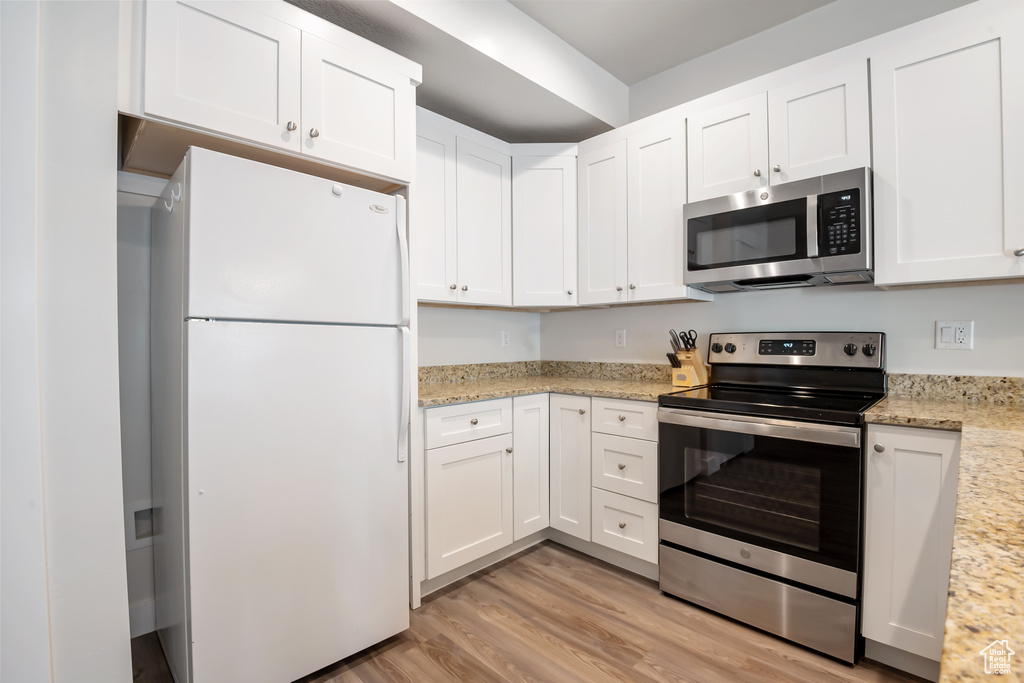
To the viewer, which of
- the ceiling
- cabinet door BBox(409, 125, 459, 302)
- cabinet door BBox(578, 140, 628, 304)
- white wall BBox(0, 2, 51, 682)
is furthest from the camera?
cabinet door BBox(578, 140, 628, 304)

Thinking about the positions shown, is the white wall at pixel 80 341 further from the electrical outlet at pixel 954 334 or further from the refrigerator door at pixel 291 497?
the electrical outlet at pixel 954 334

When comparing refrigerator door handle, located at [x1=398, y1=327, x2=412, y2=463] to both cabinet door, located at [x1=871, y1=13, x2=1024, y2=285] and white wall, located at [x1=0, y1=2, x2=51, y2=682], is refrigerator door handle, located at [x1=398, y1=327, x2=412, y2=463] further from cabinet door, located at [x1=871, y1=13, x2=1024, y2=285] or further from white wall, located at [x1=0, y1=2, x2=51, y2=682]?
cabinet door, located at [x1=871, y1=13, x2=1024, y2=285]

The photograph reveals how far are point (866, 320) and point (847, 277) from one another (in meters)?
0.28

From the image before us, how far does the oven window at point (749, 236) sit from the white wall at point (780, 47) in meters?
0.90

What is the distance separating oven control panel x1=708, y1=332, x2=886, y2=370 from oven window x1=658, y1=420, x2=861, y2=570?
1.87 ft

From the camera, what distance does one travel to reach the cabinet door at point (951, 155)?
1596 millimetres

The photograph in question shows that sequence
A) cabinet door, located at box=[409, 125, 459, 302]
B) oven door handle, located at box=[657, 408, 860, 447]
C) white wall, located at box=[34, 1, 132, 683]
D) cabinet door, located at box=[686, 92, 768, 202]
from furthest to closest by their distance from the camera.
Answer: cabinet door, located at box=[409, 125, 459, 302] < cabinet door, located at box=[686, 92, 768, 202] < oven door handle, located at box=[657, 408, 860, 447] < white wall, located at box=[34, 1, 132, 683]

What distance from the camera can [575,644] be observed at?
185 centimetres

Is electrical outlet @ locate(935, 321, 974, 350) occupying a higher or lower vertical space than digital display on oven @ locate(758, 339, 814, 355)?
higher

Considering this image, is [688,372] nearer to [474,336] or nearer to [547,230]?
[547,230]

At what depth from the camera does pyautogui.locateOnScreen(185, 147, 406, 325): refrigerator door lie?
4.65ft

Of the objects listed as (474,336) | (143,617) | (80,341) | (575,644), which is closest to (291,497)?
(80,341)

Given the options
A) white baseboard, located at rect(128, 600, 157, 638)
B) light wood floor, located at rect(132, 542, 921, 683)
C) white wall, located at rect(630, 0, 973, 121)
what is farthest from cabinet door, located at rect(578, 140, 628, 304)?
white baseboard, located at rect(128, 600, 157, 638)

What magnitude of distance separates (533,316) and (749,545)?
6.19 feet
